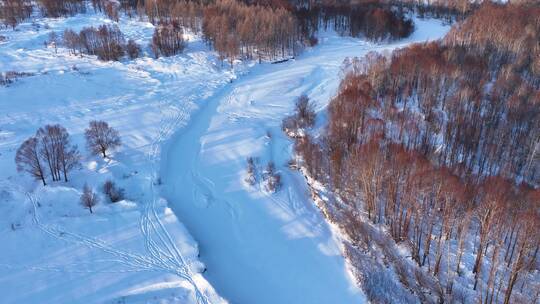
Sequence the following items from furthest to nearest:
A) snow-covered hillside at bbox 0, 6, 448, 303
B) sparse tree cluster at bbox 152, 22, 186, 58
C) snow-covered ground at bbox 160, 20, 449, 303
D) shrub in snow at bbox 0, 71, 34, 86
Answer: sparse tree cluster at bbox 152, 22, 186, 58, shrub in snow at bbox 0, 71, 34, 86, snow-covered ground at bbox 160, 20, 449, 303, snow-covered hillside at bbox 0, 6, 448, 303

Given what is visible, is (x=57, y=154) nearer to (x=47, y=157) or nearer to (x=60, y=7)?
(x=47, y=157)

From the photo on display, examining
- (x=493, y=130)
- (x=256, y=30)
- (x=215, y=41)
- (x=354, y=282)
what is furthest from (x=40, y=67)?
(x=493, y=130)

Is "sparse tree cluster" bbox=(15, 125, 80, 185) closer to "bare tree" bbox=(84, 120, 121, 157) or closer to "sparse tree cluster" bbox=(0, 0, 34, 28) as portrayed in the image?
"bare tree" bbox=(84, 120, 121, 157)

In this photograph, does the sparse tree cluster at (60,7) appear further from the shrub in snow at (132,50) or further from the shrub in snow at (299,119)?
the shrub in snow at (299,119)

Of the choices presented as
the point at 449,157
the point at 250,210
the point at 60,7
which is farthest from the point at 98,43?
the point at 449,157

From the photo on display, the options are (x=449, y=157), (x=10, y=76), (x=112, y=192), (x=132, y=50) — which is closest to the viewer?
(x=112, y=192)

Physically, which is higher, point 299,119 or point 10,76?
point 10,76

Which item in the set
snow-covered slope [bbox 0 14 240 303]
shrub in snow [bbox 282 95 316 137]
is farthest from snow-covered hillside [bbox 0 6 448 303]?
shrub in snow [bbox 282 95 316 137]

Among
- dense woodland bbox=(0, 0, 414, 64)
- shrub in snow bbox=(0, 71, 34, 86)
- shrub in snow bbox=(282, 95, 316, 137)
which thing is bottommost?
shrub in snow bbox=(282, 95, 316, 137)
